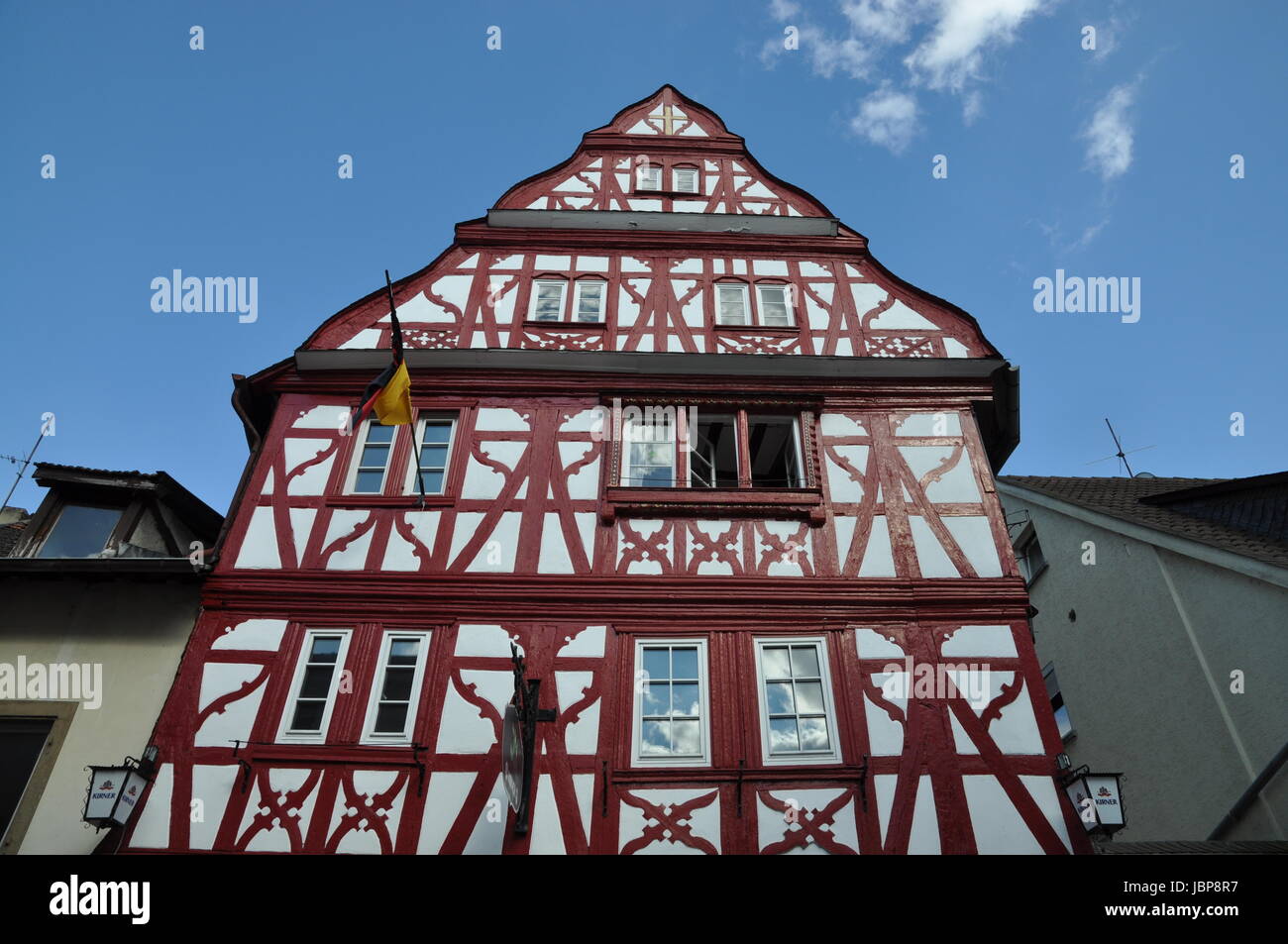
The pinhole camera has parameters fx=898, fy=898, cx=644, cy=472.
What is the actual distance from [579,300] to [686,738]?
627 cm

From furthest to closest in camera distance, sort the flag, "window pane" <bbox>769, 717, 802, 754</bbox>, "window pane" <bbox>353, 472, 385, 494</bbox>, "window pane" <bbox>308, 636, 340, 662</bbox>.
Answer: "window pane" <bbox>353, 472, 385, 494</bbox> < the flag < "window pane" <bbox>308, 636, 340, 662</bbox> < "window pane" <bbox>769, 717, 802, 754</bbox>

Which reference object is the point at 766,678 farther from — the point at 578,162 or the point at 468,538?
the point at 578,162

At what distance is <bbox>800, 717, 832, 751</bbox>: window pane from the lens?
27.8 feet

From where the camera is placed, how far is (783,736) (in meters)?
8.52

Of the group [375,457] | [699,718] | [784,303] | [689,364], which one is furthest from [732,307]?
[699,718]

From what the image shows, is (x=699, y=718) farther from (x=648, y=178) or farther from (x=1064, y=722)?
(x=648, y=178)

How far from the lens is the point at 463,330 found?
11.9m

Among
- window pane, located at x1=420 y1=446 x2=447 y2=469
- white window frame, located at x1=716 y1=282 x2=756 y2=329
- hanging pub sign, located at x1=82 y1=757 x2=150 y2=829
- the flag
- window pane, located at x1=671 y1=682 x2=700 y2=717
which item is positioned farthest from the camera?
white window frame, located at x1=716 y1=282 x2=756 y2=329

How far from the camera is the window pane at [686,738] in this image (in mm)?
8422

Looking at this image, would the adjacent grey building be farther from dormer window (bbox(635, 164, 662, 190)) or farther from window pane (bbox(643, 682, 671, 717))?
dormer window (bbox(635, 164, 662, 190))

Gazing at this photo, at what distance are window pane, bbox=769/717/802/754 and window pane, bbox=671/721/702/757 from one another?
0.69 m

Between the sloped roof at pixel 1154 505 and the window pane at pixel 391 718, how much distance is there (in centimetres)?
966

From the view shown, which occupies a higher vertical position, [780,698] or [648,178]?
[648,178]

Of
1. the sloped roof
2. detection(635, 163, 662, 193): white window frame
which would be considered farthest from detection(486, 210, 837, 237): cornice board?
the sloped roof
